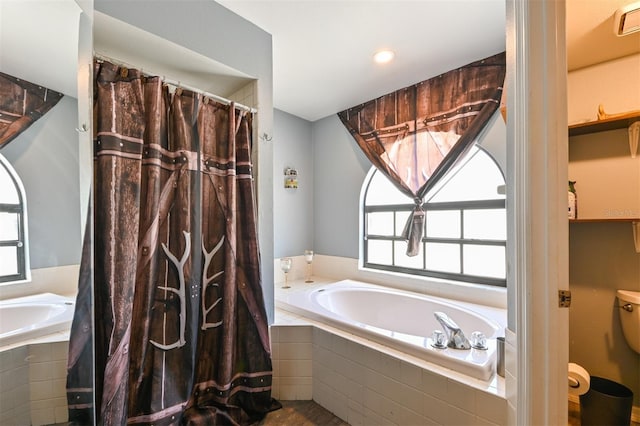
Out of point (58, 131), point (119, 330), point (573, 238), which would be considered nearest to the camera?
point (58, 131)

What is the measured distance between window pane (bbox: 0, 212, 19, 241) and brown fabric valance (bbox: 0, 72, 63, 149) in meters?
0.21

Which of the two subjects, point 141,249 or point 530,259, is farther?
point 141,249

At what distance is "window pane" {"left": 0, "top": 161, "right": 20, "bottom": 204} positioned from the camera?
2.66 ft

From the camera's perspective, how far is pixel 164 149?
1.48 meters

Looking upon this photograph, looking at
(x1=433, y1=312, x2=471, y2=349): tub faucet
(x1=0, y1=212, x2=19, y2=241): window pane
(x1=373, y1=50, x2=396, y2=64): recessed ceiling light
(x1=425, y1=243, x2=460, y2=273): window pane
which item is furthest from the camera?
(x1=425, y1=243, x2=460, y2=273): window pane

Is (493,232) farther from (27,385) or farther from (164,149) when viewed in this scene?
(27,385)

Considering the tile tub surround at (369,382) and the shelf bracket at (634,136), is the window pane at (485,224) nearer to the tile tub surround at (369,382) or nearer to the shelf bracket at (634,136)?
the shelf bracket at (634,136)

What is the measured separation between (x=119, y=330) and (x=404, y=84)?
2.66 meters

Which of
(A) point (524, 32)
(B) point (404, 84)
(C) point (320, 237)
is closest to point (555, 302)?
(A) point (524, 32)

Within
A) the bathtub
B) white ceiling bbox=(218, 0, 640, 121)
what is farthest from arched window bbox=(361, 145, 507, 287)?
white ceiling bbox=(218, 0, 640, 121)

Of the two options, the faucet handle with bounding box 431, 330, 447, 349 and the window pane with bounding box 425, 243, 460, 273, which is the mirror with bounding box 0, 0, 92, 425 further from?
the window pane with bounding box 425, 243, 460, 273

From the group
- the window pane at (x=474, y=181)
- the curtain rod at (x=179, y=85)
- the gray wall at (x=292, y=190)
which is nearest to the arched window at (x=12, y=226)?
the curtain rod at (x=179, y=85)

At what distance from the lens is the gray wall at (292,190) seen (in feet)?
9.55

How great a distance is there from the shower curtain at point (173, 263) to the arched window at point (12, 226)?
13.8 inches
